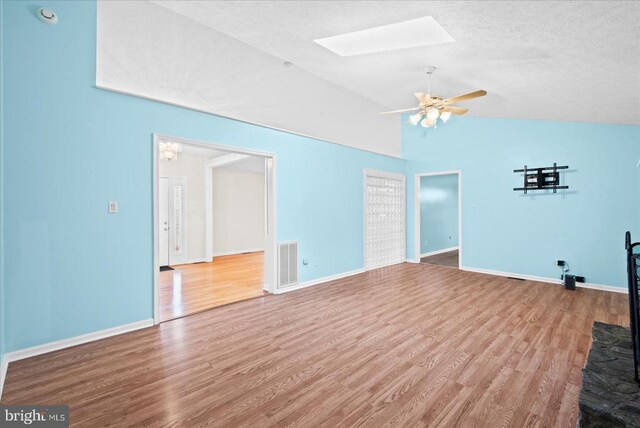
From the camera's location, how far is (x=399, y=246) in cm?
719

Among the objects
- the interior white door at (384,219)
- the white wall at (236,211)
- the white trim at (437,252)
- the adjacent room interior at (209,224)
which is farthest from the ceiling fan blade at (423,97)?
the white wall at (236,211)

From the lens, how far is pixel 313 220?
5.12 meters

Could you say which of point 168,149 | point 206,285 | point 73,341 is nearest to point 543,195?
point 206,285

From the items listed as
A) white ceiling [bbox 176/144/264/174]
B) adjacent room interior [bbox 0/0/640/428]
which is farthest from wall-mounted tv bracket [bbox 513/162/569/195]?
white ceiling [bbox 176/144/264/174]

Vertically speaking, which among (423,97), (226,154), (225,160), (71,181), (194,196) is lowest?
(71,181)

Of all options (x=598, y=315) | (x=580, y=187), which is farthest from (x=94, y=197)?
(x=580, y=187)

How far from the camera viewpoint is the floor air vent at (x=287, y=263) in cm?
464

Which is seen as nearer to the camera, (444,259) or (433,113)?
(433,113)

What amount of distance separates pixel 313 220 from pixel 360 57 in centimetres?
252

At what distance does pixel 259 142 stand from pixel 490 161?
4.50 m

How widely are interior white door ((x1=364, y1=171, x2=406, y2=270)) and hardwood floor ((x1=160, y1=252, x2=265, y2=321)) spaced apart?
2.41 m

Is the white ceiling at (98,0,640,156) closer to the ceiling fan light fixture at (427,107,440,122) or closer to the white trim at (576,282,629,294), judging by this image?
the ceiling fan light fixture at (427,107,440,122)

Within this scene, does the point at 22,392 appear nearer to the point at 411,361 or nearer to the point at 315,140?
the point at 411,361

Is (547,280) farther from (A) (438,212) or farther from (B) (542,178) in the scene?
(A) (438,212)
